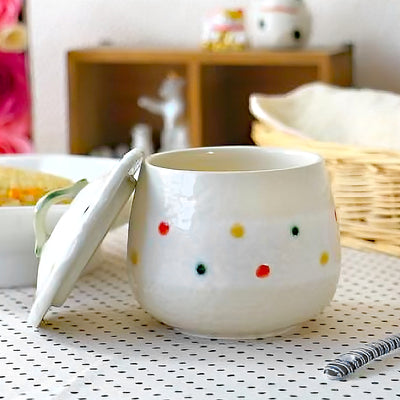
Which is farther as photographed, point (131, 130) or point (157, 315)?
point (131, 130)

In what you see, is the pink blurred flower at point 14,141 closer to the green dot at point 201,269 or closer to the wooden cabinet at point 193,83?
the wooden cabinet at point 193,83

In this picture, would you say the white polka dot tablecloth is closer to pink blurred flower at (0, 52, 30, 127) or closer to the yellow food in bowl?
the yellow food in bowl

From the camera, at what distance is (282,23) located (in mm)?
1658

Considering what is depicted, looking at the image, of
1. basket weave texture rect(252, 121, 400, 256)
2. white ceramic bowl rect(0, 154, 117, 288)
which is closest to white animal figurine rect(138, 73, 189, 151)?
basket weave texture rect(252, 121, 400, 256)

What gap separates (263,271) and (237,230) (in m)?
0.03

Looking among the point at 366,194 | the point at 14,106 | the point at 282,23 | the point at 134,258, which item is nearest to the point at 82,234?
the point at 134,258

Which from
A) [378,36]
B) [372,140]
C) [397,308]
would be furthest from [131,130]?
[397,308]

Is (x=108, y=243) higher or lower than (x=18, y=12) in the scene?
lower

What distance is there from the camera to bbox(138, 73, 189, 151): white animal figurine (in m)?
1.87

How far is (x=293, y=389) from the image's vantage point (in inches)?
22.8

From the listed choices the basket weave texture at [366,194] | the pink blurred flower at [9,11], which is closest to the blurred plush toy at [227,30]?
the pink blurred flower at [9,11]

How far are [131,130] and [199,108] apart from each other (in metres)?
0.32

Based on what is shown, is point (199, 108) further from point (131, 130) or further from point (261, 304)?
point (261, 304)

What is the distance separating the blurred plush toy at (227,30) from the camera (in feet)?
5.65
